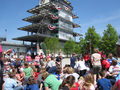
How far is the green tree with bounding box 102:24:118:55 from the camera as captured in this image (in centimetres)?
2697

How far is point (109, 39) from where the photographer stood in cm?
2761

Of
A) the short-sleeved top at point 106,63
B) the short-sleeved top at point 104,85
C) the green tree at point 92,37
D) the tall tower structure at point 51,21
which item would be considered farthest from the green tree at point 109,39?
the short-sleeved top at point 104,85

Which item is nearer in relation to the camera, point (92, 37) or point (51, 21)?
point (92, 37)

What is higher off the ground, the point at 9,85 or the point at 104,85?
the point at 104,85

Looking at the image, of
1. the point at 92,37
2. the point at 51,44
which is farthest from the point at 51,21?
the point at 92,37

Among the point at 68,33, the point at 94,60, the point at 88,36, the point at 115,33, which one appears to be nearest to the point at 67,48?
the point at 68,33

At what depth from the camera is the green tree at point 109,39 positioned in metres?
27.0

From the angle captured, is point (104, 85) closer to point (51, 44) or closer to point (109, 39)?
point (109, 39)

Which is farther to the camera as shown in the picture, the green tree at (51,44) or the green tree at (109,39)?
the green tree at (51,44)

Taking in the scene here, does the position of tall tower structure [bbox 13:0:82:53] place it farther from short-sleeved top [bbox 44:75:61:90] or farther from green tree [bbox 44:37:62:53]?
short-sleeved top [bbox 44:75:61:90]

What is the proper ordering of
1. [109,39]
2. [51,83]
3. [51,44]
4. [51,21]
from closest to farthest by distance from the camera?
[51,83]
[109,39]
[51,44]
[51,21]

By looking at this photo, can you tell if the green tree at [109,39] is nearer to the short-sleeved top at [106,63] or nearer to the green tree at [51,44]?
the green tree at [51,44]

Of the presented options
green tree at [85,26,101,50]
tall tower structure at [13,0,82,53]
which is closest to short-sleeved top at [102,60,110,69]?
green tree at [85,26,101,50]

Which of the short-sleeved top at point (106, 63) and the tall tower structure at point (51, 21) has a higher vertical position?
the tall tower structure at point (51, 21)
